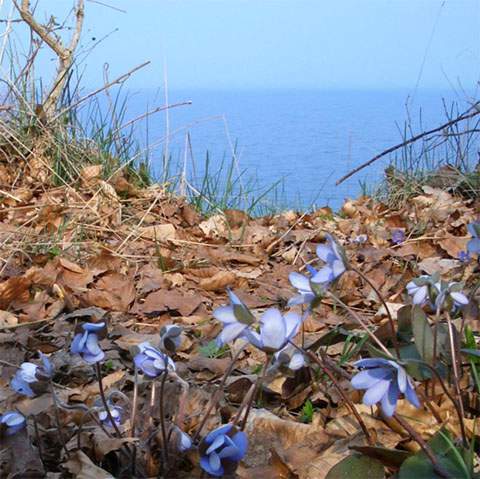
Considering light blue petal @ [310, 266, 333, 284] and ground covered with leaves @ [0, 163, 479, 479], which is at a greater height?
light blue petal @ [310, 266, 333, 284]

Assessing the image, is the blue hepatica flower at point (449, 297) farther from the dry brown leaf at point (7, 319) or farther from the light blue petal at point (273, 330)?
the dry brown leaf at point (7, 319)

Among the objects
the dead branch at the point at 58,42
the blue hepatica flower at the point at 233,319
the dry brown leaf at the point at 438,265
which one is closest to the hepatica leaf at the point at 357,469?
the blue hepatica flower at the point at 233,319

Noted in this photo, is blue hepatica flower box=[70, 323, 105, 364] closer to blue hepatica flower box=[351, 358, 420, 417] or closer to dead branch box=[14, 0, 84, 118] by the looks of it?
blue hepatica flower box=[351, 358, 420, 417]

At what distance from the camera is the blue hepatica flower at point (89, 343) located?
2.99ft

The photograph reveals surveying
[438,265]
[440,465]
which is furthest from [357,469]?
[438,265]

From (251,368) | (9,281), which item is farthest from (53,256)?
(251,368)

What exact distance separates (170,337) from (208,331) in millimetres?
788

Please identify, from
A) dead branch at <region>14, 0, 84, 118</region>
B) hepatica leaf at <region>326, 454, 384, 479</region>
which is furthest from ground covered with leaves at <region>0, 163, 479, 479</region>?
dead branch at <region>14, 0, 84, 118</region>

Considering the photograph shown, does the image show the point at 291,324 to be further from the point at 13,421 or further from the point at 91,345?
the point at 13,421

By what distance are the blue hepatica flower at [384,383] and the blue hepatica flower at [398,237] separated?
166 cm

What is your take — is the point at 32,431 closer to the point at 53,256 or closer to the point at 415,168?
the point at 53,256

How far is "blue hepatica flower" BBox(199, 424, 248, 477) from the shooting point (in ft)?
2.77

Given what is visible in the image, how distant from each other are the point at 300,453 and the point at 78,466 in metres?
0.30

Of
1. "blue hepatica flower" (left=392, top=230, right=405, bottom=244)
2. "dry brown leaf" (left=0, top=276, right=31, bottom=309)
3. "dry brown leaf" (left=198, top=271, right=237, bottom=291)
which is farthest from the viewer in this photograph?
"blue hepatica flower" (left=392, top=230, right=405, bottom=244)
